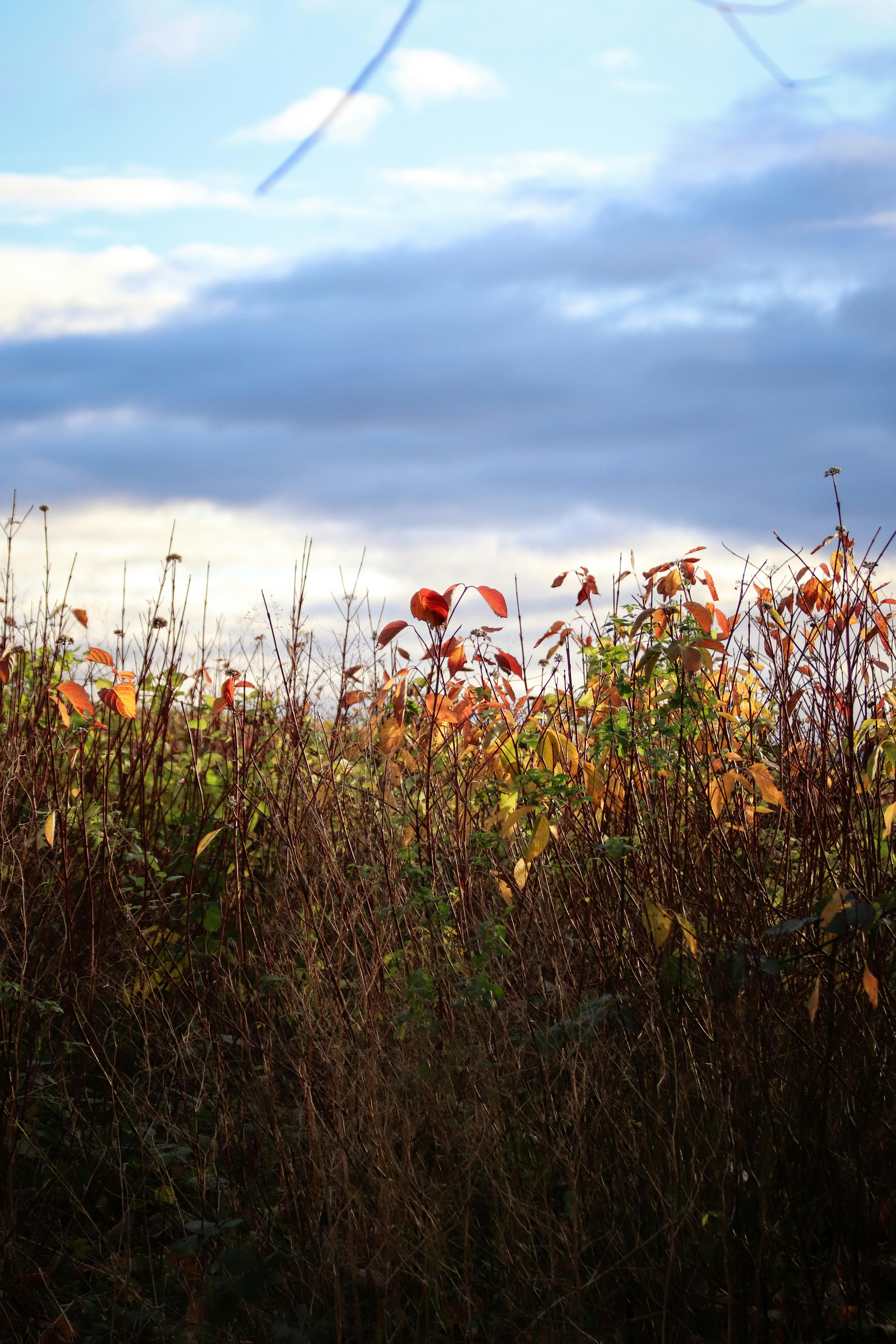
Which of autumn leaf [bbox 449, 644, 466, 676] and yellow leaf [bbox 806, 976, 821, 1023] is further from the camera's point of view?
autumn leaf [bbox 449, 644, 466, 676]

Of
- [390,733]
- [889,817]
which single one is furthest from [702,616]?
[390,733]

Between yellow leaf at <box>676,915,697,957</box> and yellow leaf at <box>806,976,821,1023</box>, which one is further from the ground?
yellow leaf at <box>676,915,697,957</box>

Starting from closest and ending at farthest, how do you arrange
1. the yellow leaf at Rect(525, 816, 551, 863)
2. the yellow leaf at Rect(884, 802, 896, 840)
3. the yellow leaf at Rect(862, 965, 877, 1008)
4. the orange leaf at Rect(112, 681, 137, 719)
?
the yellow leaf at Rect(862, 965, 877, 1008) → the yellow leaf at Rect(525, 816, 551, 863) → the yellow leaf at Rect(884, 802, 896, 840) → the orange leaf at Rect(112, 681, 137, 719)

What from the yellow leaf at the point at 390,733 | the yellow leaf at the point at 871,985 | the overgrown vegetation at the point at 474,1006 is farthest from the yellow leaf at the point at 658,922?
the yellow leaf at the point at 390,733

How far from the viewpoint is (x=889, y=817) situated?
2.43m

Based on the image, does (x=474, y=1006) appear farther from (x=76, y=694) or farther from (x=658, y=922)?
(x=76, y=694)

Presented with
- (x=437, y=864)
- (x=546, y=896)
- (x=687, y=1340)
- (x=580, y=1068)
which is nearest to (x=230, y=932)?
(x=437, y=864)

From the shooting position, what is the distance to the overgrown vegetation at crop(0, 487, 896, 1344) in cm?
198

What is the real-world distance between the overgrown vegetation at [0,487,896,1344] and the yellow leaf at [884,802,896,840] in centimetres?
7

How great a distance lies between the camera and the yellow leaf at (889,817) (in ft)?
7.98

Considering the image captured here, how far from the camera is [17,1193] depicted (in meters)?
2.64

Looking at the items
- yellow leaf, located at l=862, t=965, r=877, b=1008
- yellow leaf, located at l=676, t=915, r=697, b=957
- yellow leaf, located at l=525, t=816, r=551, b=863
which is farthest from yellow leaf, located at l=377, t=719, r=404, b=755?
yellow leaf, located at l=862, t=965, r=877, b=1008

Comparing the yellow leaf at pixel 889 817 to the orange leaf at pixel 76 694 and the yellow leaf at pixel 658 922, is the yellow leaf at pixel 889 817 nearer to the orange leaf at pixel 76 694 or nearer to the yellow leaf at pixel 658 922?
the yellow leaf at pixel 658 922

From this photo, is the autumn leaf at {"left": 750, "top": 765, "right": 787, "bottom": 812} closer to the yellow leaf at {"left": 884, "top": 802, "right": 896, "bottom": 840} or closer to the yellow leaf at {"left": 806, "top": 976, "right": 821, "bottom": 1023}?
the yellow leaf at {"left": 884, "top": 802, "right": 896, "bottom": 840}
